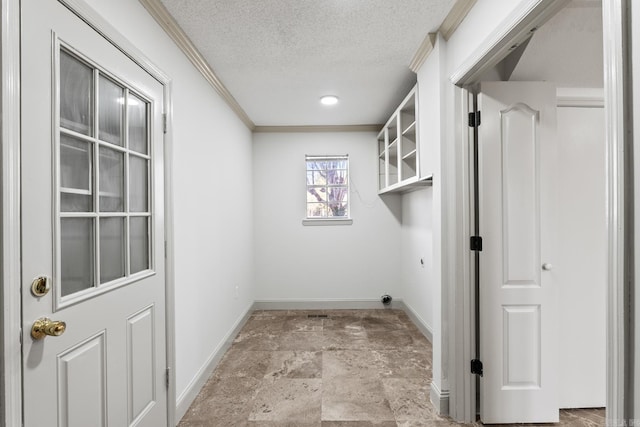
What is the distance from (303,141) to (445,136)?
254 cm

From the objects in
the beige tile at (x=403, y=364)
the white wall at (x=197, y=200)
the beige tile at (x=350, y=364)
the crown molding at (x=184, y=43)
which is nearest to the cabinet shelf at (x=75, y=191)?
the white wall at (x=197, y=200)

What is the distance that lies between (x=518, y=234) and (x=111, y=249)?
7.15 feet

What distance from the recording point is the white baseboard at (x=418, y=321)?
9.99ft

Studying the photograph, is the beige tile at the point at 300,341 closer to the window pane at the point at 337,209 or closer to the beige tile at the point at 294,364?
the beige tile at the point at 294,364

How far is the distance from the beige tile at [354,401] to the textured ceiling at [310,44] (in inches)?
97.4

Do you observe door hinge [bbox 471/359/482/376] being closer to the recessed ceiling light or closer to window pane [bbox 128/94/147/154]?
window pane [bbox 128/94/147/154]

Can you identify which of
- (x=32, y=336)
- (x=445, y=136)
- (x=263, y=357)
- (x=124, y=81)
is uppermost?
(x=124, y=81)

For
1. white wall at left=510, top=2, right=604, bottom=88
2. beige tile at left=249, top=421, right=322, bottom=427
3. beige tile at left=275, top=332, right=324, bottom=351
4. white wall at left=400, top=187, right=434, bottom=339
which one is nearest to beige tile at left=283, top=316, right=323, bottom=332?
beige tile at left=275, top=332, right=324, bottom=351

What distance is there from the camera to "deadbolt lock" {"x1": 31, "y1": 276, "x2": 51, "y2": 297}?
96 cm

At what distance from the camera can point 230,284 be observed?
3045mm

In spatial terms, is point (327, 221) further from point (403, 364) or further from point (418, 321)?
point (403, 364)

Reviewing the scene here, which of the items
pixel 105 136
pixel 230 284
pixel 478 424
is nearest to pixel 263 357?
pixel 230 284

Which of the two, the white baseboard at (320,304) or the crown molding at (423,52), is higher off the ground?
the crown molding at (423,52)

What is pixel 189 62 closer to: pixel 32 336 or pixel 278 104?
pixel 278 104
